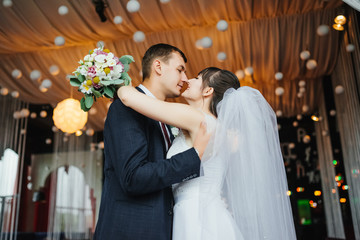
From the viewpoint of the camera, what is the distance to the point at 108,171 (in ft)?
5.57

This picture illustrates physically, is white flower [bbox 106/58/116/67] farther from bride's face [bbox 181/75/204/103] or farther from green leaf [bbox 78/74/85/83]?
bride's face [bbox 181/75/204/103]

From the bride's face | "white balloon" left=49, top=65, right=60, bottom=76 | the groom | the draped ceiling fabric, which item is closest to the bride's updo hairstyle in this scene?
the bride's face

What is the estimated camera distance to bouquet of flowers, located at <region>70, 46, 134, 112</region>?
5.77ft

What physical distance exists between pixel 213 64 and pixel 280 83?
178 cm

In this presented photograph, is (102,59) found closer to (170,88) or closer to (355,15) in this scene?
(170,88)

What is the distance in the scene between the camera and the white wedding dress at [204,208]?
5.22 feet

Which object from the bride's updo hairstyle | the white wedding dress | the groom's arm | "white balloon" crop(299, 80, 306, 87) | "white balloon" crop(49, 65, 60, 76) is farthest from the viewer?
"white balloon" crop(299, 80, 306, 87)

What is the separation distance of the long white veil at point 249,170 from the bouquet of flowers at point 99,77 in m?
0.55

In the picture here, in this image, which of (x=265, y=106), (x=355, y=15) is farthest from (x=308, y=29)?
(x=265, y=106)

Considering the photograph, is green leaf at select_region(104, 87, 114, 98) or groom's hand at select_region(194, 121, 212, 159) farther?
green leaf at select_region(104, 87, 114, 98)

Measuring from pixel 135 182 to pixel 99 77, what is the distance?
0.59 meters

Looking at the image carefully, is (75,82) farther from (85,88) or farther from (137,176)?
(137,176)

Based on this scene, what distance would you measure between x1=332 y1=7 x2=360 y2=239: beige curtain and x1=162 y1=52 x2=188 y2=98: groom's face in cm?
351

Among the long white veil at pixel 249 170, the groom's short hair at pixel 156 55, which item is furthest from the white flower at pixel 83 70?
the long white veil at pixel 249 170
